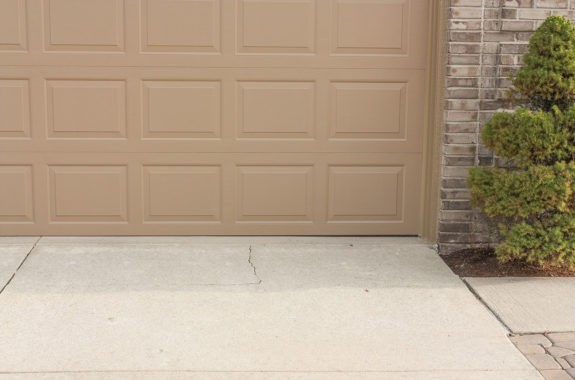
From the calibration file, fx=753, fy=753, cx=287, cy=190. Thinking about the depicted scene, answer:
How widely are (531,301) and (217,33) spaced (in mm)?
2840

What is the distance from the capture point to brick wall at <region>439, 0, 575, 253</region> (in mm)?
5180

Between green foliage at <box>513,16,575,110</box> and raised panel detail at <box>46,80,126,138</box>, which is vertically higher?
green foliage at <box>513,16,575,110</box>

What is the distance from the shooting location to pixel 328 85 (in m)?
5.57

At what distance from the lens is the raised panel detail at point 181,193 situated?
5.59m

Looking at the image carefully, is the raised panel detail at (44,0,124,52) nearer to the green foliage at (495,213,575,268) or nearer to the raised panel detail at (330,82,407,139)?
the raised panel detail at (330,82,407,139)

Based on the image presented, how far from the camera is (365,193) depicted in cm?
570

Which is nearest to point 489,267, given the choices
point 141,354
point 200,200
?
point 200,200

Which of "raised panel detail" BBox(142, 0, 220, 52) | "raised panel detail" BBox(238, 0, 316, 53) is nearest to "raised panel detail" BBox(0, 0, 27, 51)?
"raised panel detail" BBox(142, 0, 220, 52)

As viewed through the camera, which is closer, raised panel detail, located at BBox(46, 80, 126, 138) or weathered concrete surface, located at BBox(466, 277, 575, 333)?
weathered concrete surface, located at BBox(466, 277, 575, 333)

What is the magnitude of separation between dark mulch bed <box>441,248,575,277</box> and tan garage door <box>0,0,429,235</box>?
25.2 inches

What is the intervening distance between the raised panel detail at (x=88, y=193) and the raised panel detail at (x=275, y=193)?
0.89 metres

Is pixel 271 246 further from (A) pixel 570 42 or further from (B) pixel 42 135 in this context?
(A) pixel 570 42

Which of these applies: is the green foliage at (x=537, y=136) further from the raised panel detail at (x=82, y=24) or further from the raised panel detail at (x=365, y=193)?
the raised panel detail at (x=82, y=24)

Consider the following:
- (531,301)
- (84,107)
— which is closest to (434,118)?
(531,301)
